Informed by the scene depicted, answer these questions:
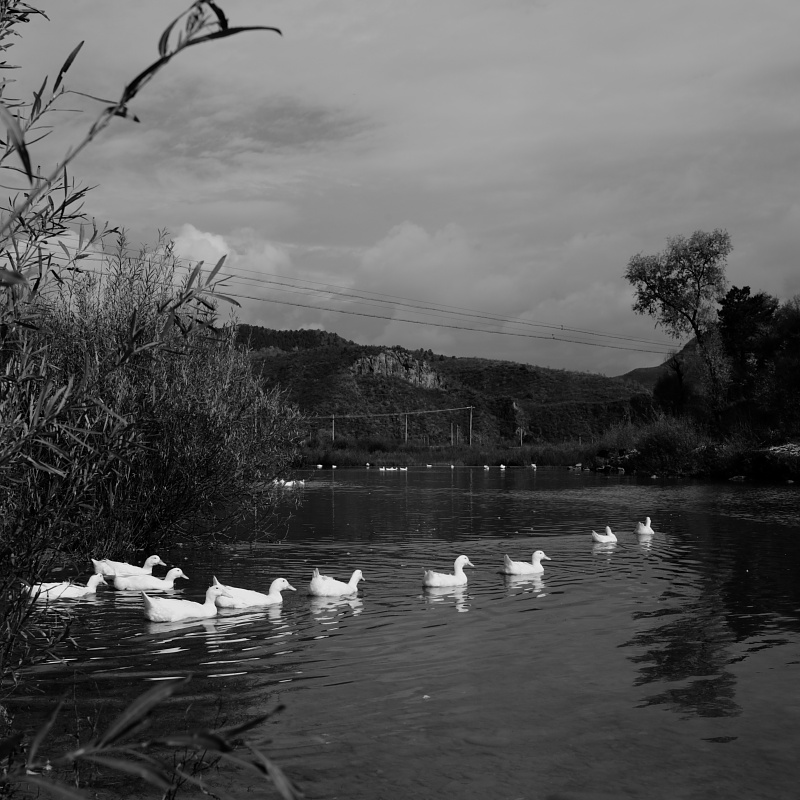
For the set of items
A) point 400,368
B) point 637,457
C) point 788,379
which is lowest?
point 637,457

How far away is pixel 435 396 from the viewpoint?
125 meters

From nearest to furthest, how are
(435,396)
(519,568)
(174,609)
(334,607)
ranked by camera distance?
(174,609) < (334,607) < (519,568) < (435,396)

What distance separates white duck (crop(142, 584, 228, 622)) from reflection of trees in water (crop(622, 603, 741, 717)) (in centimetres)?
569

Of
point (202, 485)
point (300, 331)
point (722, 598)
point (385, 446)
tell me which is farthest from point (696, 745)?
point (300, 331)

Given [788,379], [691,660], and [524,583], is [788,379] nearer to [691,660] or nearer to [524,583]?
[524,583]

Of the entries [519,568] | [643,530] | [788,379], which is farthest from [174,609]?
[788,379]

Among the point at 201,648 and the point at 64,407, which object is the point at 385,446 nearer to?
the point at 201,648

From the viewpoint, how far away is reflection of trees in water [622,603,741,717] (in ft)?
28.7

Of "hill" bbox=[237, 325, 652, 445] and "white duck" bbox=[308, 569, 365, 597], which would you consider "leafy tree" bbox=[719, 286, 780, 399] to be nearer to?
"hill" bbox=[237, 325, 652, 445]

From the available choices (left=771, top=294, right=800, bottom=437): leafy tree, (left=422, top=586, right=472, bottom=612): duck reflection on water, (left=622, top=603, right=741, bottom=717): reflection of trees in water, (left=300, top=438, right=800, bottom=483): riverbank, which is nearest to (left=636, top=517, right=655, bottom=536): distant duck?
(left=422, top=586, right=472, bottom=612): duck reflection on water

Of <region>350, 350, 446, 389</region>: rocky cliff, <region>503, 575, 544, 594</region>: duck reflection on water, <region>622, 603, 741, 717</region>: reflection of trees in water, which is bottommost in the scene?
<region>503, 575, 544, 594</region>: duck reflection on water

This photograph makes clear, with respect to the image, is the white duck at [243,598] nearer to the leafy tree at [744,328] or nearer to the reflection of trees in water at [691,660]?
the reflection of trees in water at [691,660]

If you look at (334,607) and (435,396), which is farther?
(435,396)

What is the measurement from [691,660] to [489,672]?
2.40 m
